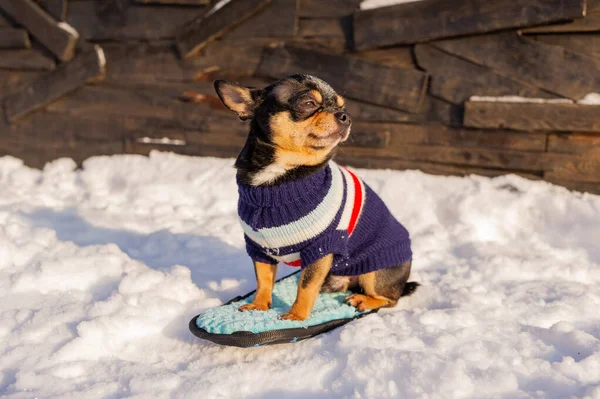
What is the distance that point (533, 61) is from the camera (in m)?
4.43

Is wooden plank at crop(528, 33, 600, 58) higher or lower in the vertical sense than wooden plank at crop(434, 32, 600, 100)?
higher

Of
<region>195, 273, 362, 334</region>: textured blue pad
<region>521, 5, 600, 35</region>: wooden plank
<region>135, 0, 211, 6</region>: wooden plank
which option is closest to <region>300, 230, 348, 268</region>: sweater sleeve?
<region>195, 273, 362, 334</region>: textured blue pad

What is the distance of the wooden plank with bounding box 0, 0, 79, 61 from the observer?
578 centimetres

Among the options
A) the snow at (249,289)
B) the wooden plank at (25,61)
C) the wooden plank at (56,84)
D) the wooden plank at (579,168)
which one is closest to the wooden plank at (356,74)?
the snow at (249,289)

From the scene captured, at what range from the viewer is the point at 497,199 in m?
4.51

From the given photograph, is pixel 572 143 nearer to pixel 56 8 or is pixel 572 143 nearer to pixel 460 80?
pixel 460 80

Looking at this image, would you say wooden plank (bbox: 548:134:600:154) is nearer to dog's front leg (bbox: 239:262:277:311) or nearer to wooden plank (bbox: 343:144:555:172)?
wooden plank (bbox: 343:144:555:172)

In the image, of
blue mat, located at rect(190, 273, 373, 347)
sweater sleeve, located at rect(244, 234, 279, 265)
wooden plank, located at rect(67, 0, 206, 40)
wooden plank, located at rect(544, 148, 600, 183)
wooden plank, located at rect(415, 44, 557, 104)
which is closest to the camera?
blue mat, located at rect(190, 273, 373, 347)

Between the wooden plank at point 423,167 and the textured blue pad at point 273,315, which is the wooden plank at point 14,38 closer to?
the wooden plank at point 423,167

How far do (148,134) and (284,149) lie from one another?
3.42m

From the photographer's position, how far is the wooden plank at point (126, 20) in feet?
18.0

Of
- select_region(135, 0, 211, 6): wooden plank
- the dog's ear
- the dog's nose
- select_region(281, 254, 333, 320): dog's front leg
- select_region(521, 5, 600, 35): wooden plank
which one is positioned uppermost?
select_region(135, 0, 211, 6): wooden plank

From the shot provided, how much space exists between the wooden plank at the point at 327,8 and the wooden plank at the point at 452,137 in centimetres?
101

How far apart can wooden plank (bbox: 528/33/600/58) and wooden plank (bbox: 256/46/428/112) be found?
3.36 ft
